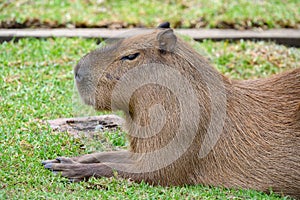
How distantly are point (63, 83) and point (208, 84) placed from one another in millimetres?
2702

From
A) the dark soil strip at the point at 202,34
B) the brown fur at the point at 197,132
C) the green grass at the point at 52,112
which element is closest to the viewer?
the green grass at the point at 52,112

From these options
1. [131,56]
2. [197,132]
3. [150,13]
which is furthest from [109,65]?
[150,13]

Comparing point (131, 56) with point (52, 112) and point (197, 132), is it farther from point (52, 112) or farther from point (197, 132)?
point (52, 112)

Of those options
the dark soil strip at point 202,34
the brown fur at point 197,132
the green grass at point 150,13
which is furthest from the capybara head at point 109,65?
the green grass at point 150,13

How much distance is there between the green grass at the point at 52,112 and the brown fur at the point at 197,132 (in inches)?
5.1

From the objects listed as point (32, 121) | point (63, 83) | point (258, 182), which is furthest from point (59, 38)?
point (258, 182)

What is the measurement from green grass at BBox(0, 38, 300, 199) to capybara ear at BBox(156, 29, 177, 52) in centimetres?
92

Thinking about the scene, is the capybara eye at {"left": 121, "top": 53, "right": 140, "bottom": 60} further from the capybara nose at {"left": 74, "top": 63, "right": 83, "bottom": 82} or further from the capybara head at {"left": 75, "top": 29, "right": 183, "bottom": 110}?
the capybara nose at {"left": 74, "top": 63, "right": 83, "bottom": 82}

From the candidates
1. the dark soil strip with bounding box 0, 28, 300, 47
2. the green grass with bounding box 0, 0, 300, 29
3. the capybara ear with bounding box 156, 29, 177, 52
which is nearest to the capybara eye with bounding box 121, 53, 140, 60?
the capybara ear with bounding box 156, 29, 177, 52

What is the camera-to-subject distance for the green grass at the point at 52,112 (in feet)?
16.3

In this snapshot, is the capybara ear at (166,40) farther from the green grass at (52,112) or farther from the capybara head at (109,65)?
the green grass at (52,112)

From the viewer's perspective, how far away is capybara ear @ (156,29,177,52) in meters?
5.21

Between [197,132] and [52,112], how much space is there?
206cm

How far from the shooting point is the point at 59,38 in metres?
8.84
